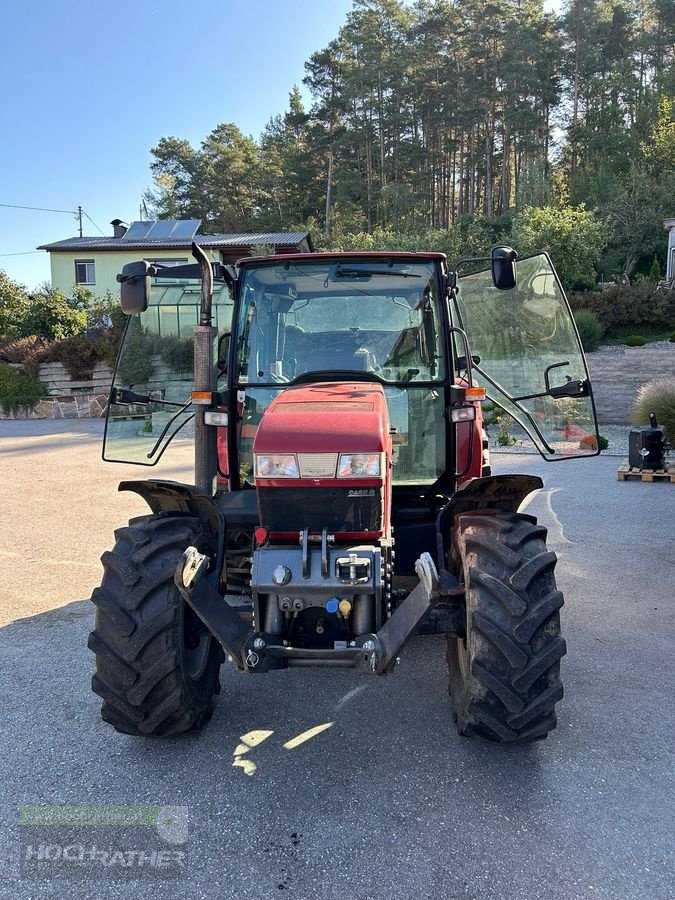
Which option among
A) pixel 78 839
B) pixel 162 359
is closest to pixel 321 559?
pixel 78 839

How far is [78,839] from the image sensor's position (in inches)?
96.4

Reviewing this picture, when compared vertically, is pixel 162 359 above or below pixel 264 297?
below

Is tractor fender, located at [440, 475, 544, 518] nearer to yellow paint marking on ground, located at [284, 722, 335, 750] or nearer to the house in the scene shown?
yellow paint marking on ground, located at [284, 722, 335, 750]

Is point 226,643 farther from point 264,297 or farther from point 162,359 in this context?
point 162,359

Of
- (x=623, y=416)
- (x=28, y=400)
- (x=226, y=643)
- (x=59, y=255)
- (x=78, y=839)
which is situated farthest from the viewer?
(x=59, y=255)

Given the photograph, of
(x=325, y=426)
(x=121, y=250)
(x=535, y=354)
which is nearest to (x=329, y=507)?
(x=325, y=426)

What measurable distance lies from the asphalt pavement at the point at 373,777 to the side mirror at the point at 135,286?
6.73 feet

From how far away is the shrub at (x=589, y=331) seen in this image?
1684cm

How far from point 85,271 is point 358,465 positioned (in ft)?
109

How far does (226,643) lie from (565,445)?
2459 mm

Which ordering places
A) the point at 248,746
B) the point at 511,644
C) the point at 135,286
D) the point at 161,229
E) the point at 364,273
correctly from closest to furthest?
the point at 511,644
the point at 248,746
the point at 135,286
the point at 364,273
the point at 161,229

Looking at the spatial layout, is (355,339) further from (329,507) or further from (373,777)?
(373,777)

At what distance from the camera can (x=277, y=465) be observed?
279 centimetres

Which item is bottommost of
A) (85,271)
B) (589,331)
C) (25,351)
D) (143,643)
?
(143,643)
